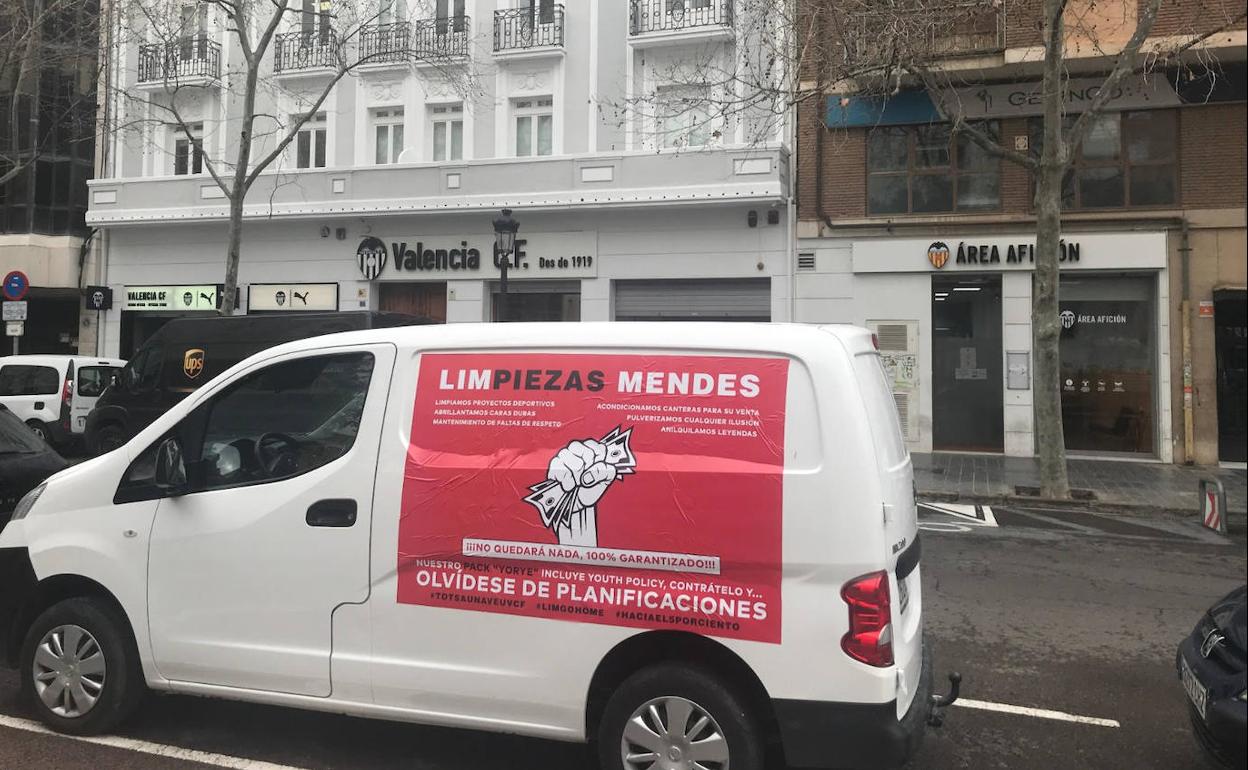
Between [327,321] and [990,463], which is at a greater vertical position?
[327,321]

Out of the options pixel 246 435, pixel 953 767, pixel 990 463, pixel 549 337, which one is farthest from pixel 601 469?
pixel 990 463

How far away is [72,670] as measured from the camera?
379 cm

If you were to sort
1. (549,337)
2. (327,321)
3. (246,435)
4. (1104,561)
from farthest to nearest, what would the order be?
(327,321) → (1104,561) → (246,435) → (549,337)

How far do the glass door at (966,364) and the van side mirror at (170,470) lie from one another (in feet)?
49.5

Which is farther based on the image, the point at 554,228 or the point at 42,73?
the point at 42,73

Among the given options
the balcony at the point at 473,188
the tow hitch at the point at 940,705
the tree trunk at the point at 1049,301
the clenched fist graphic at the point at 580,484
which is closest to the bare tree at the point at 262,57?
the balcony at the point at 473,188

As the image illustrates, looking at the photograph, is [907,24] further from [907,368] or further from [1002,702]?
[1002,702]

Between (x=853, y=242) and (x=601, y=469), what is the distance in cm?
1472

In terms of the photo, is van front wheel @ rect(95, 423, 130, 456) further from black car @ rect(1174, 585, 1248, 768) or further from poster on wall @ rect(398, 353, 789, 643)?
black car @ rect(1174, 585, 1248, 768)

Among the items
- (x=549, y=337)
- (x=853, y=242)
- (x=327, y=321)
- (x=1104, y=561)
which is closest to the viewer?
(x=549, y=337)

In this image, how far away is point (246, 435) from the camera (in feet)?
12.8

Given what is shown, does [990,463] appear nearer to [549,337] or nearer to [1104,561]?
[1104,561]

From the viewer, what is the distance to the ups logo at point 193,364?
42.4 ft

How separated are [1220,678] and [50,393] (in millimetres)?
16927
